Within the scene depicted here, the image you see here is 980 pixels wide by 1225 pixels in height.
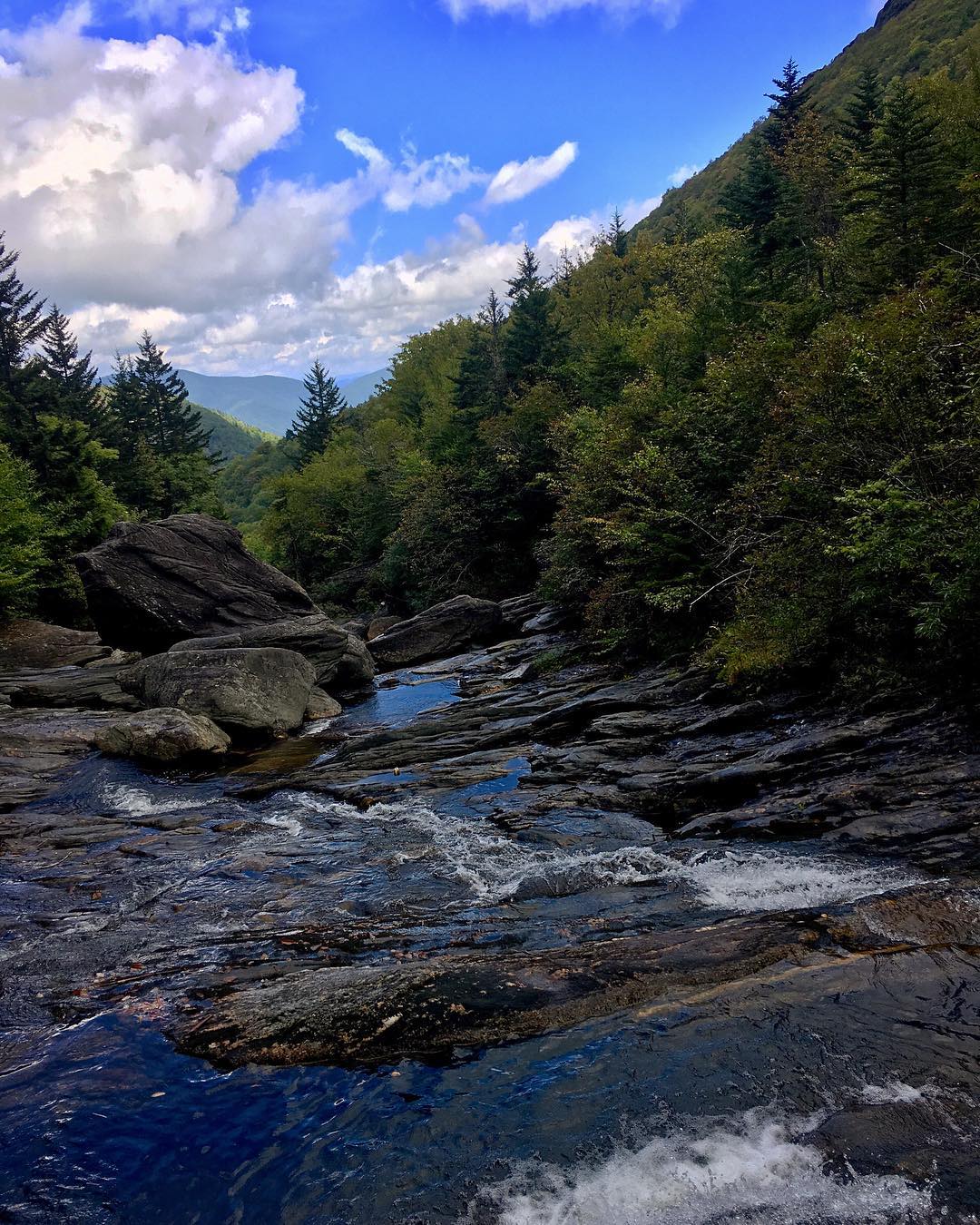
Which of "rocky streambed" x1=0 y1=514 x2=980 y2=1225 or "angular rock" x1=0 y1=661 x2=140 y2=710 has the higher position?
"angular rock" x1=0 y1=661 x2=140 y2=710

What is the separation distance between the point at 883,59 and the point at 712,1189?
133m

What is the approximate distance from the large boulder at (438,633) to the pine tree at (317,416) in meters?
47.6

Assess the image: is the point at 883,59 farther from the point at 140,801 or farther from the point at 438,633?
the point at 140,801

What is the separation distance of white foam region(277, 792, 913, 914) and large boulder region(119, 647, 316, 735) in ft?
24.5

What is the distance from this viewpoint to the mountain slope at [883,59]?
78.2 m

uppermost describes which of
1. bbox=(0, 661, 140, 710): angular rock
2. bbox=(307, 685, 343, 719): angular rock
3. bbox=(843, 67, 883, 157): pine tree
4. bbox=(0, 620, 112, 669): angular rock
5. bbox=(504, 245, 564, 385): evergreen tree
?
bbox=(843, 67, 883, 157): pine tree

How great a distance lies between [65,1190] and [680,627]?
15.9 metres

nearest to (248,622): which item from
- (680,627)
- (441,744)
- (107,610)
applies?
(107,610)

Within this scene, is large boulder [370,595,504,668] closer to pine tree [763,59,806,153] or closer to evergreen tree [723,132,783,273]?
evergreen tree [723,132,783,273]

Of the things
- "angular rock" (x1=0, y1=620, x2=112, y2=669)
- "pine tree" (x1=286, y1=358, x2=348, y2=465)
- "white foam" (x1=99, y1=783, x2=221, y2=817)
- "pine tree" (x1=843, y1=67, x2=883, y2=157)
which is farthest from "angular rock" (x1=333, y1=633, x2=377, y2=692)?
"pine tree" (x1=286, y1=358, x2=348, y2=465)

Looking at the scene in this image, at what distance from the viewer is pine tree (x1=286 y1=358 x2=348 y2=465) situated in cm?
7288

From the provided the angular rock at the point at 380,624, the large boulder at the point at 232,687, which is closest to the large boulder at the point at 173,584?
the large boulder at the point at 232,687

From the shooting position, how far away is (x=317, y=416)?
74812 mm

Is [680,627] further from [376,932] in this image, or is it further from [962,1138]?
[962,1138]
